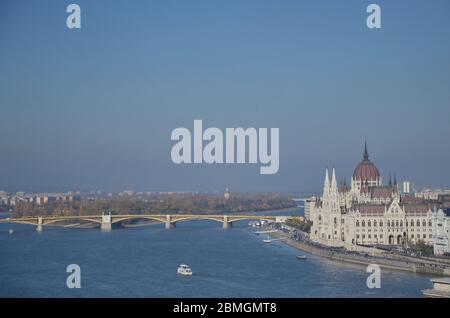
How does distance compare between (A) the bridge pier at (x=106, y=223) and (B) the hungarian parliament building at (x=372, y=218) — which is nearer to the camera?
(B) the hungarian parliament building at (x=372, y=218)

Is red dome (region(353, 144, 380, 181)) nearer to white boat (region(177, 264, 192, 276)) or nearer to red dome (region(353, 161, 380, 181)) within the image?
red dome (region(353, 161, 380, 181))

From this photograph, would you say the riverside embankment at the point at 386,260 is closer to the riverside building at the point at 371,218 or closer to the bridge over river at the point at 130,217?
the riverside building at the point at 371,218

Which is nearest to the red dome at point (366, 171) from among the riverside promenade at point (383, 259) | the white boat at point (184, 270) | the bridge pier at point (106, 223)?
the riverside promenade at point (383, 259)

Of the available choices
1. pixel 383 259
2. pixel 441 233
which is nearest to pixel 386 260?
pixel 383 259

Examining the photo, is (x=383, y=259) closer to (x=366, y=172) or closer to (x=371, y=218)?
(x=371, y=218)

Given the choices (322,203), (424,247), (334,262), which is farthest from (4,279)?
(322,203)

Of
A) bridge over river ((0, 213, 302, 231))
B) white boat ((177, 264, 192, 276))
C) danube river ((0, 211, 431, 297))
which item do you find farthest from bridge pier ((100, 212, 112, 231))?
white boat ((177, 264, 192, 276))
